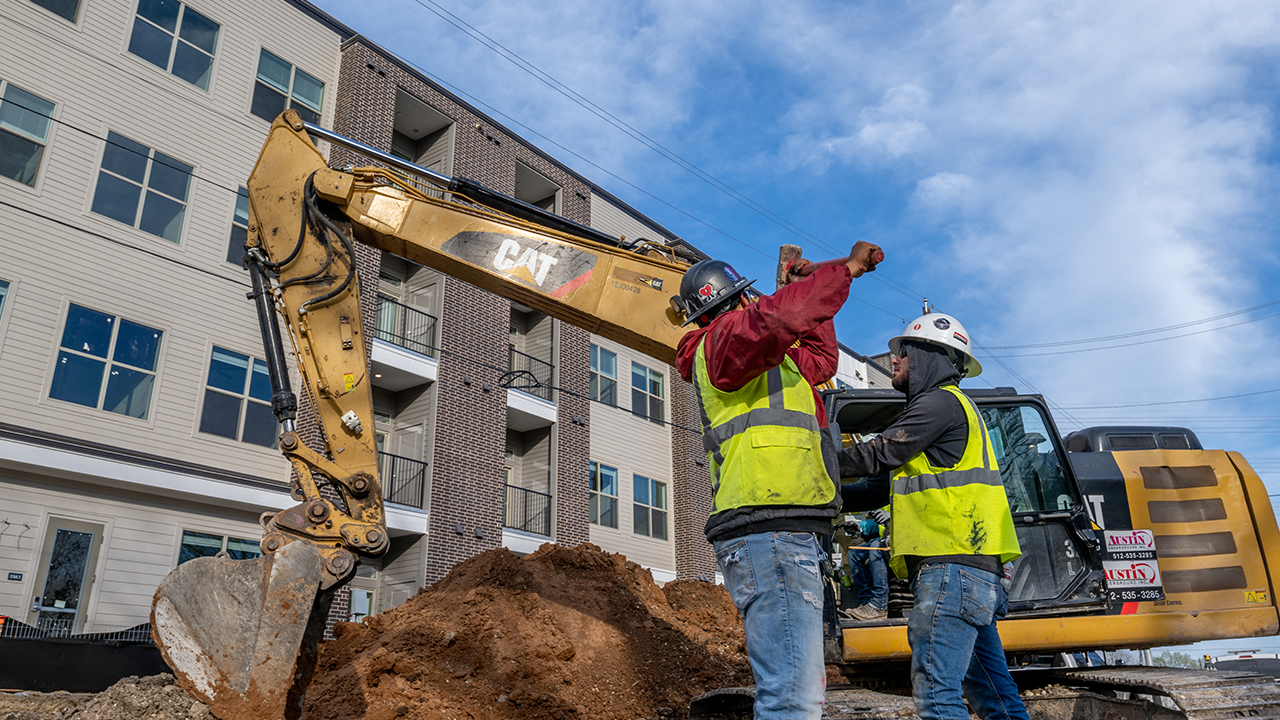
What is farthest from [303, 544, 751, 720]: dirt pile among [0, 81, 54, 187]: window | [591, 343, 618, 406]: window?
[591, 343, 618, 406]: window

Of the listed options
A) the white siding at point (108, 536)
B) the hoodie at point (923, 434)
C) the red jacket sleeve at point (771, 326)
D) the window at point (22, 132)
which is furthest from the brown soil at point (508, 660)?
the window at point (22, 132)

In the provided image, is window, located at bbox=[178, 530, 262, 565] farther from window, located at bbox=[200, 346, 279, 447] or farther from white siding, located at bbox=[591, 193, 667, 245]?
white siding, located at bbox=[591, 193, 667, 245]

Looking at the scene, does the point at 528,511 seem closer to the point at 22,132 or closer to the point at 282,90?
the point at 282,90

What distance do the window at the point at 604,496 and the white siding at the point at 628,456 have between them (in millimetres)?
160

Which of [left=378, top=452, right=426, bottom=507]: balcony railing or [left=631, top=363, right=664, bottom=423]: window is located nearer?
[left=378, top=452, right=426, bottom=507]: balcony railing

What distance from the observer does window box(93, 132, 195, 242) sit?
51.2 ft

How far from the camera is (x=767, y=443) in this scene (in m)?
3.25

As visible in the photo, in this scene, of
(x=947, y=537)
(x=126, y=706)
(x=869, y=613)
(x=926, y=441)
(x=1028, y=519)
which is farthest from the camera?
(x=869, y=613)

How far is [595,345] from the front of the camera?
25.8 meters

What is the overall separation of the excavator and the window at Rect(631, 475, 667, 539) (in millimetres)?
19167

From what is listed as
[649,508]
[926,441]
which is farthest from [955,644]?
[649,508]

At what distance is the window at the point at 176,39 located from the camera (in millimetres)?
16797

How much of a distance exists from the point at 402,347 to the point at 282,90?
6.19m

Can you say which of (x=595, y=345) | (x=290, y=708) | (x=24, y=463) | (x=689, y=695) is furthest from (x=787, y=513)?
(x=595, y=345)
